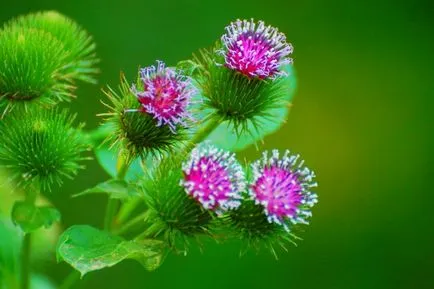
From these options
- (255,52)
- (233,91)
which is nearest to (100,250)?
(233,91)

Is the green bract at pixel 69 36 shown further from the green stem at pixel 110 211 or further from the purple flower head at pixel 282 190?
the purple flower head at pixel 282 190

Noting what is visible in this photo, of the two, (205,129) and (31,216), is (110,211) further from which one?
(205,129)

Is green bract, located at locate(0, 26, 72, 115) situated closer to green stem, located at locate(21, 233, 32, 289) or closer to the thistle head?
the thistle head

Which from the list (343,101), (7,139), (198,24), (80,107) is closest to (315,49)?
(343,101)

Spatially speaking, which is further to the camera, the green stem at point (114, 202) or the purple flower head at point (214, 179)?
the green stem at point (114, 202)

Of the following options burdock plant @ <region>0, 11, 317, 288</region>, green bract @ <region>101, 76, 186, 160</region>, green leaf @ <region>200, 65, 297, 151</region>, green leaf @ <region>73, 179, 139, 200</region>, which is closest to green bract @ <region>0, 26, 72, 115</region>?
burdock plant @ <region>0, 11, 317, 288</region>

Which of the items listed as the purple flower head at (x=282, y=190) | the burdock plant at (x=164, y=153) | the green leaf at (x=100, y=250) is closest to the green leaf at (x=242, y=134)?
the burdock plant at (x=164, y=153)

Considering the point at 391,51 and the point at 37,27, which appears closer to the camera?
the point at 37,27

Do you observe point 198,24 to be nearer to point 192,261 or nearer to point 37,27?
point 192,261

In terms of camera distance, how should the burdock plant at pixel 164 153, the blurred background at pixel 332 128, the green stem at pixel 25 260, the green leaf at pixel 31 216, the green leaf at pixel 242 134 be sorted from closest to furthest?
the burdock plant at pixel 164 153 < the green leaf at pixel 31 216 < the green stem at pixel 25 260 < the green leaf at pixel 242 134 < the blurred background at pixel 332 128
